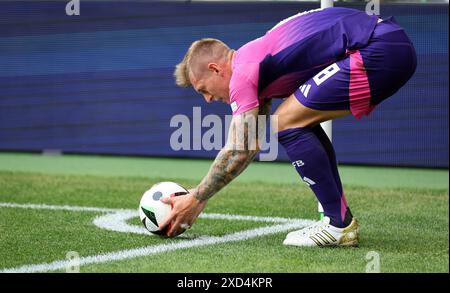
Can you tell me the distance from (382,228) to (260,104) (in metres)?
1.42

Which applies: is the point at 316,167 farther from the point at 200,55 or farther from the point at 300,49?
the point at 200,55

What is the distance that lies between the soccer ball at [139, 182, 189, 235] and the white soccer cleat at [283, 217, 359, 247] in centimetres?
79

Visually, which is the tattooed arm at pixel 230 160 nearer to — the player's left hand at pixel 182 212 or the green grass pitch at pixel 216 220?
the player's left hand at pixel 182 212

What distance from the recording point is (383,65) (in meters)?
5.23

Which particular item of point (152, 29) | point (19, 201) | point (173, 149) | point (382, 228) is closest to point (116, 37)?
point (152, 29)

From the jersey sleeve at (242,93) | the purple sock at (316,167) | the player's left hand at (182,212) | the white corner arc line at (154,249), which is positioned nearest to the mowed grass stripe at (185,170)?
the white corner arc line at (154,249)

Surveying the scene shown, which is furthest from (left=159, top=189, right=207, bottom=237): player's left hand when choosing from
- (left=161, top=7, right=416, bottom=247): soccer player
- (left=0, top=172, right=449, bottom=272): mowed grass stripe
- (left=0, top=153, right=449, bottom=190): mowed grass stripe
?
(left=0, top=153, right=449, bottom=190): mowed grass stripe

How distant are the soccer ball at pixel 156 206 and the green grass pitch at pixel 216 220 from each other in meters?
0.10

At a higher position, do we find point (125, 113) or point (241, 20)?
point (241, 20)

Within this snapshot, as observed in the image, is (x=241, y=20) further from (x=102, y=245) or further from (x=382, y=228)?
(x=102, y=245)

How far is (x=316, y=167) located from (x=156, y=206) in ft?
3.44

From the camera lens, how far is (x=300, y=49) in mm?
5266

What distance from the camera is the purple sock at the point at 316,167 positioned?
17.3ft

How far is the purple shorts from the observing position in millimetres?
5223
